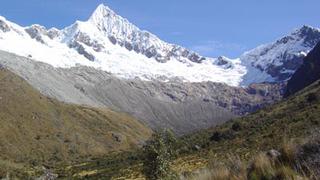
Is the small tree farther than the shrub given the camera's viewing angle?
No

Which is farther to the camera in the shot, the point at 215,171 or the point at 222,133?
the point at 222,133

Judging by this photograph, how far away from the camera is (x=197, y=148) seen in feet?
385

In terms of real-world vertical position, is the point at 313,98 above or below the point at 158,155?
above

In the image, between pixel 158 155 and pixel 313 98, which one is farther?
pixel 313 98

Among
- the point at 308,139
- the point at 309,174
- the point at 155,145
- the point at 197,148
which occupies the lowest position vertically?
the point at 309,174

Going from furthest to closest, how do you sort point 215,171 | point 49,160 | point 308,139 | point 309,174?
point 49,160 < point 215,171 < point 308,139 < point 309,174

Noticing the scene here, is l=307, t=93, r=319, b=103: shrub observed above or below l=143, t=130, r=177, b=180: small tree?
above

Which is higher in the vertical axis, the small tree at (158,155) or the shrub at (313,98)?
the shrub at (313,98)

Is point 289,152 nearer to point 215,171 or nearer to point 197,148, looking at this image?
point 215,171

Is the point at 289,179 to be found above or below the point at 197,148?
below

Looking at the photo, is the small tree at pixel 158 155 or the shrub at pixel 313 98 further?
the shrub at pixel 313 98

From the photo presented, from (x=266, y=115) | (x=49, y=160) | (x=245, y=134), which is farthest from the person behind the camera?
(x=49, y=160)

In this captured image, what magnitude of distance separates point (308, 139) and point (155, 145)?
30.8m

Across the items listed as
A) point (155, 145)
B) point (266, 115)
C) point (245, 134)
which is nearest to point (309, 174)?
point (155, 145)
